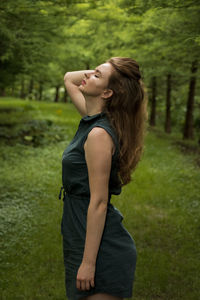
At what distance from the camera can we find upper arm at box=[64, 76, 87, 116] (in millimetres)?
2959

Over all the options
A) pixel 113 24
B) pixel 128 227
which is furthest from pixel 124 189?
pixel 113 24

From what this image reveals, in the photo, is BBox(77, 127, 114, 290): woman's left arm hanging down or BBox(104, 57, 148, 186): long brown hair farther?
BBox(104, 57, 148, 186): long brown hair

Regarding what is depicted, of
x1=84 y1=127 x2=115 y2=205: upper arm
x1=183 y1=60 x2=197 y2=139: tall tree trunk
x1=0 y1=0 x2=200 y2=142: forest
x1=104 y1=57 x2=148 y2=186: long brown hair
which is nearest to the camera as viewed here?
x1=84 y1=127 x2=115 y2=205: upper arm

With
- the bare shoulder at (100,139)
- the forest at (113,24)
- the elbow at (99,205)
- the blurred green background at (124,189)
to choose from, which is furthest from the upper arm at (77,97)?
the blurred green background at (124,189)

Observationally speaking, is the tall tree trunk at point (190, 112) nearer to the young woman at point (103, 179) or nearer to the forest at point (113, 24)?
the forest at point (113, 24)

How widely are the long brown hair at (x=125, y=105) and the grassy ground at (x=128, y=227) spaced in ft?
8.53

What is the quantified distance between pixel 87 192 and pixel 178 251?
147 inches

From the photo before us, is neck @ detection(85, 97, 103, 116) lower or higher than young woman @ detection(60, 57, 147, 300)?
higher

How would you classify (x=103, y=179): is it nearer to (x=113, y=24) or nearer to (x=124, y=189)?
(x=124, y=189)

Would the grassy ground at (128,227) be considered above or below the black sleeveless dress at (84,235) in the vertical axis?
below

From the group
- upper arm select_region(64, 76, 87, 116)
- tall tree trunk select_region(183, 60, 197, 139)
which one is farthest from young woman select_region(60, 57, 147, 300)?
tall tree trunk select_region(183, 60, 197, 139)

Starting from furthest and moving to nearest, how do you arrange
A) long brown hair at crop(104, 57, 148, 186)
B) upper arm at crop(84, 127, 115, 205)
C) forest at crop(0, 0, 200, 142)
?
forest at crop(0, 0, 200, 142) → long brown hair at crop(104, 57, 148, 186) → upper arm at crop(84, 127, 115, 205)

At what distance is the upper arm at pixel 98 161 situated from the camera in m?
2.07

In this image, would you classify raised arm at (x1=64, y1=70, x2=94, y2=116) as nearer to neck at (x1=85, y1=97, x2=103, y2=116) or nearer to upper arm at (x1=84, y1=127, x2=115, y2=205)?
neck at (x1=85, y1=97, x2=103, y2=116)
